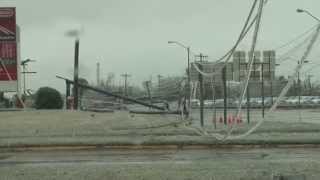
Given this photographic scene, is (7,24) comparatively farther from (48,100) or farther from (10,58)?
(48,100)

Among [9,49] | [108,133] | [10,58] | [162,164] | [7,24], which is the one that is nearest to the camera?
[162,164]

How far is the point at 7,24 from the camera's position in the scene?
6253cm

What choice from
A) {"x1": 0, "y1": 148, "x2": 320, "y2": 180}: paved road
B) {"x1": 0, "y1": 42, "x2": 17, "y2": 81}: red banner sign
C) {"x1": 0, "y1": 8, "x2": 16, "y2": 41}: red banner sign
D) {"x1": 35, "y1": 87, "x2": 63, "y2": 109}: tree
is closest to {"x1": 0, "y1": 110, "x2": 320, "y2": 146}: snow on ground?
{"x1": 0, "y1": 148, "x2": 320, "y2": 180}: paved road

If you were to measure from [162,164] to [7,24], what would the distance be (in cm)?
5083

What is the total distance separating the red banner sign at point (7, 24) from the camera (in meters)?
61.2

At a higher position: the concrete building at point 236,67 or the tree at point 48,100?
the concrete building at point 236,67

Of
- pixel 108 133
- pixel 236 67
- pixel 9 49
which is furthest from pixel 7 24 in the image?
pixel 108 133

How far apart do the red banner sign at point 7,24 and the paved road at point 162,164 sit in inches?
Answer: 1657

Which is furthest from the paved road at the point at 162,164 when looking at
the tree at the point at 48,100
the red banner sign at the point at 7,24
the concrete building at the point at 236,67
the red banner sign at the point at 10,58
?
the red banner sign at the point at 7,24

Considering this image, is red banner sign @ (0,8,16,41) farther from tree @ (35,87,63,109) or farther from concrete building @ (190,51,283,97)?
concrete building @ (190,51,283,97)

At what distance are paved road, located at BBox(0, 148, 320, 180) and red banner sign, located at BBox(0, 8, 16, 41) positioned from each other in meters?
42.1

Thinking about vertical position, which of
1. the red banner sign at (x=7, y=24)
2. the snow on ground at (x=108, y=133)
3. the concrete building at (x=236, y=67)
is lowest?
the snow on ground at (x=108, y=133)

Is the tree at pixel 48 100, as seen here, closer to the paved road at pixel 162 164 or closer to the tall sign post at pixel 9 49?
the tall sign post at pixel 9 49

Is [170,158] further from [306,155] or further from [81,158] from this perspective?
[306,155]
